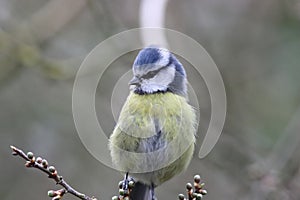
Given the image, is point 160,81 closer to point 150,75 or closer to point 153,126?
point 150,75

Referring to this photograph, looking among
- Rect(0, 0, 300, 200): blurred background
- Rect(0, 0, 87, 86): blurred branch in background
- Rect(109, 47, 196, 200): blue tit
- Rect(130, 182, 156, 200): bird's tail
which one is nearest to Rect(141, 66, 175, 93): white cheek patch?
Rect(109, 47, 196, 200): blue tit

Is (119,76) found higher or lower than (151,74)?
higher

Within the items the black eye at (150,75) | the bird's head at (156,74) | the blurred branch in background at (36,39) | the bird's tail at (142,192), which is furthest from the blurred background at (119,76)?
the black eye at (150,75)

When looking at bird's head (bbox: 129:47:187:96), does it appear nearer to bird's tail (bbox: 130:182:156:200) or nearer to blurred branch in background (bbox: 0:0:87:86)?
bird's tail (bbox: 130:182:156:200)

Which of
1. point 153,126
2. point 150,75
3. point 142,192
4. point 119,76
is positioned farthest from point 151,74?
point 119,76

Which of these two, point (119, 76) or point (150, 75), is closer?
point (150, 75)

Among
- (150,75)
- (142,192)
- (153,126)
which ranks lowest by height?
(142,192)

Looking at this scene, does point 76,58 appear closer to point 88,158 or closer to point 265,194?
point 88,158
